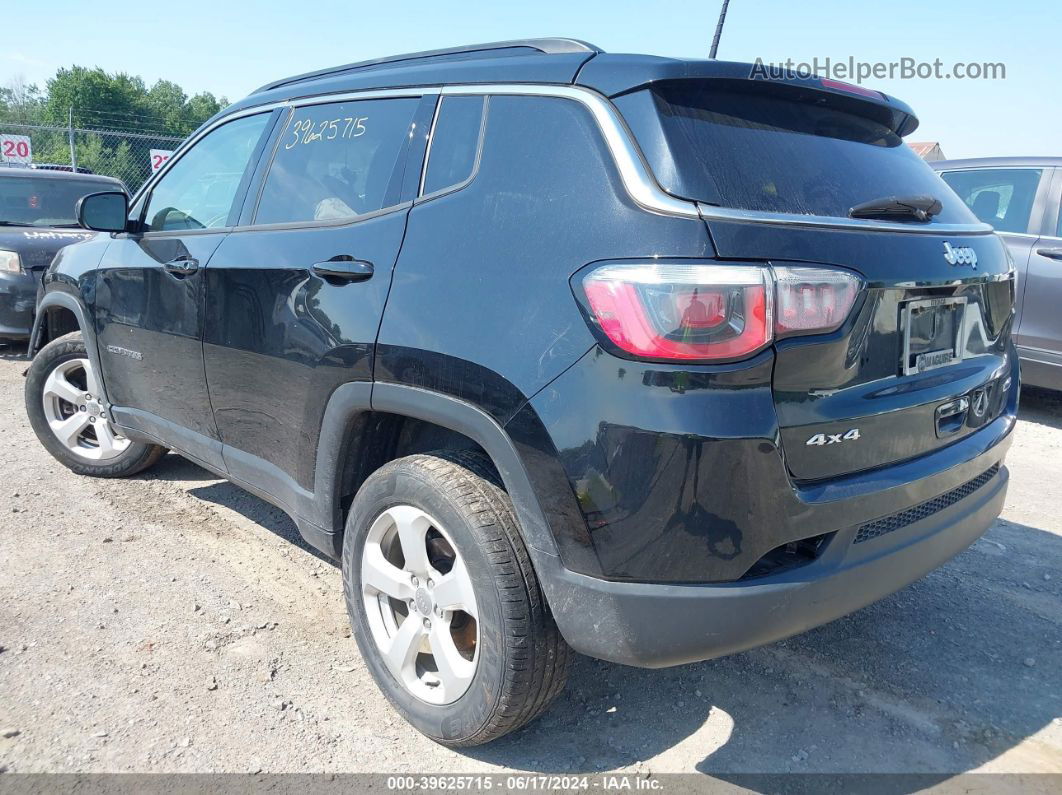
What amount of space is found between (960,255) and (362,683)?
2.22 m

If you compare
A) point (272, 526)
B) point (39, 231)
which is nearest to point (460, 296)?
point (272, 526)

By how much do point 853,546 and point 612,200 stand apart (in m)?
1.02

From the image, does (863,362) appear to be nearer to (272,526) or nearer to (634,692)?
(634,692)

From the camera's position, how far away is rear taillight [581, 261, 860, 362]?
1776 mm

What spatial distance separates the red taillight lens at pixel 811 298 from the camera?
181 cm

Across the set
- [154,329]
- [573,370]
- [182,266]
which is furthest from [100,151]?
[573,370]

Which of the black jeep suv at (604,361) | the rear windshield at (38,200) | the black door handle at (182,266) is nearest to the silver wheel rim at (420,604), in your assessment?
the black jeep suv at (604,361)

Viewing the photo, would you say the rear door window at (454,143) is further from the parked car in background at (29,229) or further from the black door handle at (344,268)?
the parked car in background at (29,229)

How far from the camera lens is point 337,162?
2.79 meters

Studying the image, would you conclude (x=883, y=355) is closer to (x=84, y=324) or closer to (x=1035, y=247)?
(x=84, y=324)

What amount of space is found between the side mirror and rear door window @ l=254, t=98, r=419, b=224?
101cm

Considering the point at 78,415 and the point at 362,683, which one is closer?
the point at 362,683

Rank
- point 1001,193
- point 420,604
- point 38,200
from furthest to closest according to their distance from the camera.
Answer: point 38,200, point 1001,193, point 420,604

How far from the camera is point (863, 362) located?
198cm
